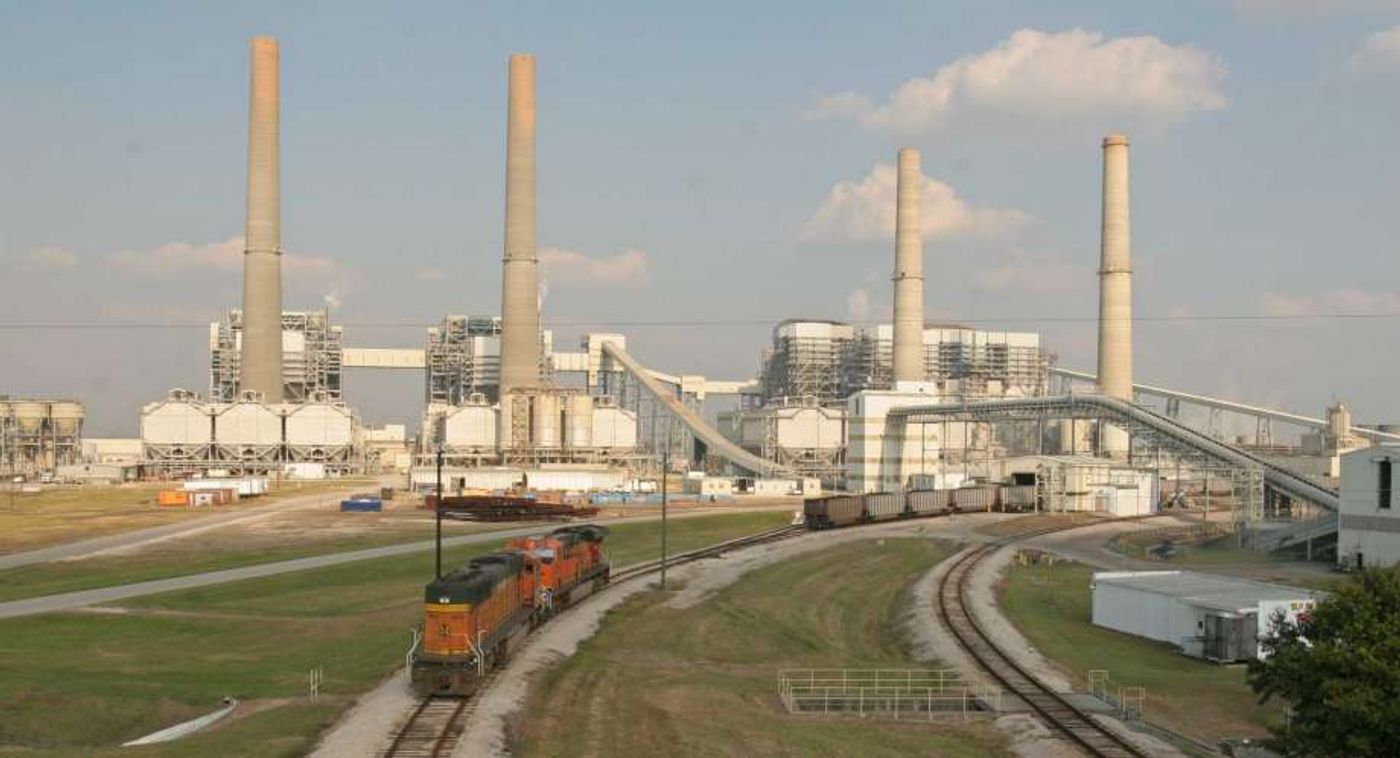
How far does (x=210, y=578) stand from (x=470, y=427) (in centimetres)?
10006

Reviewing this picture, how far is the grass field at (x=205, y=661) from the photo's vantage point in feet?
102

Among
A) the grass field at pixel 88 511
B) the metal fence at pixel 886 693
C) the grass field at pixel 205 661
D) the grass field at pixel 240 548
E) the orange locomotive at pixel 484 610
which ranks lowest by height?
the grass field at pixel 88 511

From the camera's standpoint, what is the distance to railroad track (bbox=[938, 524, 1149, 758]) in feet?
98.7

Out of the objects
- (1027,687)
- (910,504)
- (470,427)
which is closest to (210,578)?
(1027,687)

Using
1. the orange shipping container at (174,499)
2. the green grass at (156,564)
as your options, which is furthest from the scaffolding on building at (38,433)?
the green grass at (156,564)

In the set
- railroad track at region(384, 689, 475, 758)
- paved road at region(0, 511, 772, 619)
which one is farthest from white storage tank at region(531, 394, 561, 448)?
railroad track at region(384, 689, 475, 758)

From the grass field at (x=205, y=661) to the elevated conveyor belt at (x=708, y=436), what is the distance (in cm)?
9965

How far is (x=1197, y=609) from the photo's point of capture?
48.1 metres

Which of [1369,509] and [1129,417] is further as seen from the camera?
[1129,417]

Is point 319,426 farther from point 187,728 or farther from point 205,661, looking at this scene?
point 187,728

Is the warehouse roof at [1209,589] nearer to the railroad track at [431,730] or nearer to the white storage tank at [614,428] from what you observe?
the railroad track at [431,730]

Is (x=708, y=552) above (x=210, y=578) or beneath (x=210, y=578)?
above

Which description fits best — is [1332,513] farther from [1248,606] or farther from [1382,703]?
[1382,703]

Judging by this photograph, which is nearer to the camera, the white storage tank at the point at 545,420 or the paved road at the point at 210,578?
the paved road at the point at 210,578
